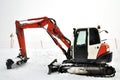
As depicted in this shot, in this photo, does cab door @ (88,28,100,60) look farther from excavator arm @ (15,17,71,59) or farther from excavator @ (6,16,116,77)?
excavator arm @ (15,17,71,59)

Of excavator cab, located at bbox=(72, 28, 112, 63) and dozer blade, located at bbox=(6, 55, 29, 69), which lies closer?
excavator cab, located at bbox=(72, 28, 112, 63)

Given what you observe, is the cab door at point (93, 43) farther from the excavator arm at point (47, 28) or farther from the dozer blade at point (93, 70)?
the excavator arm at point (47, 28)

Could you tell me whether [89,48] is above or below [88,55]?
above

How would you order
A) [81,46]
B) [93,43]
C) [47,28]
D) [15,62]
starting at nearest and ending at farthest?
[93,43] → [81,46] → [47,28] → [15,62]

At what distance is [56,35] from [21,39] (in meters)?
2.29

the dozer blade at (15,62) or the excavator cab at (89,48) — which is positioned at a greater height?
the excavator cab at (89,48)

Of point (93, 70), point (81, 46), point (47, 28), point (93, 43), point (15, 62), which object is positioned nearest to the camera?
point (93, 70)

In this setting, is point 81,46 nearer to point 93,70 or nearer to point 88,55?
point 88,55

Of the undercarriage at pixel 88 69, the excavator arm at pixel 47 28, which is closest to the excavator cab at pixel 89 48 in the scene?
the undercarriage at pixel 88 69

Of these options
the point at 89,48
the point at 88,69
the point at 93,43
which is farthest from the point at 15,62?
the point at 93,43

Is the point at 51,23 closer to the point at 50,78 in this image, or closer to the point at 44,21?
the point at 44,21

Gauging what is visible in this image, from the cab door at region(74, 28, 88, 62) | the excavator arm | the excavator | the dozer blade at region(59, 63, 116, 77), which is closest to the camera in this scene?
the dozer blade at region(59, 63, 116, 77)

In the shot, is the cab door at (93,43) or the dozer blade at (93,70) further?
the cab door at (93,43)

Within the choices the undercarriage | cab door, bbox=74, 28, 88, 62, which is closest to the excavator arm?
the undercarriage
